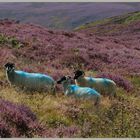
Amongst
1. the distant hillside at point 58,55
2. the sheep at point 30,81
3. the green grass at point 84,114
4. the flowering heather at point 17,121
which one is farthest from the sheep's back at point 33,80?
the distant hillside at point 58,55

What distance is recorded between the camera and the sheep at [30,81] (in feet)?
49.3

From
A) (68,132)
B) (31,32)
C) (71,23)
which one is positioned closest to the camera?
(68,132)

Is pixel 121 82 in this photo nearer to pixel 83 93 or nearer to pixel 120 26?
pixel 83 93

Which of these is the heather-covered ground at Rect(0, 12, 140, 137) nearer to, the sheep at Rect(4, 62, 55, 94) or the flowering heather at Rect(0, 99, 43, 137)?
the flowering heather at Rect(0, 99, 43, 137)

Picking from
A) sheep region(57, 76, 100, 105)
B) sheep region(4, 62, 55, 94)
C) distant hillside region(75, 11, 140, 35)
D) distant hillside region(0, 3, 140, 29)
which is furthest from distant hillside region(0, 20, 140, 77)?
distant hillside region(0, 3, 140, 29)

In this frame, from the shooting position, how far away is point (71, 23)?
13412 centimetres

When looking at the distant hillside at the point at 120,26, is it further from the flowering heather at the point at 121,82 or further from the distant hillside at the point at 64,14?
the distant hillside at the point at 64,14

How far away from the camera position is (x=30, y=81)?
594 inches

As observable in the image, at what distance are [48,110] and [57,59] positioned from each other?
12.9m

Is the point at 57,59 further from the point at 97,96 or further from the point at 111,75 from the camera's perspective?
the point at 97,96

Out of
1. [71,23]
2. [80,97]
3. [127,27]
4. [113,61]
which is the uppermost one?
[80,97]

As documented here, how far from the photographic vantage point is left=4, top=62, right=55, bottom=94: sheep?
591 inches

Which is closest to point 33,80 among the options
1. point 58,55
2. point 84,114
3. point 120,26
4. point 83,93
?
point 83,93

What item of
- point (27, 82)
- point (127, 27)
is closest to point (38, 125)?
point (27, 82)
